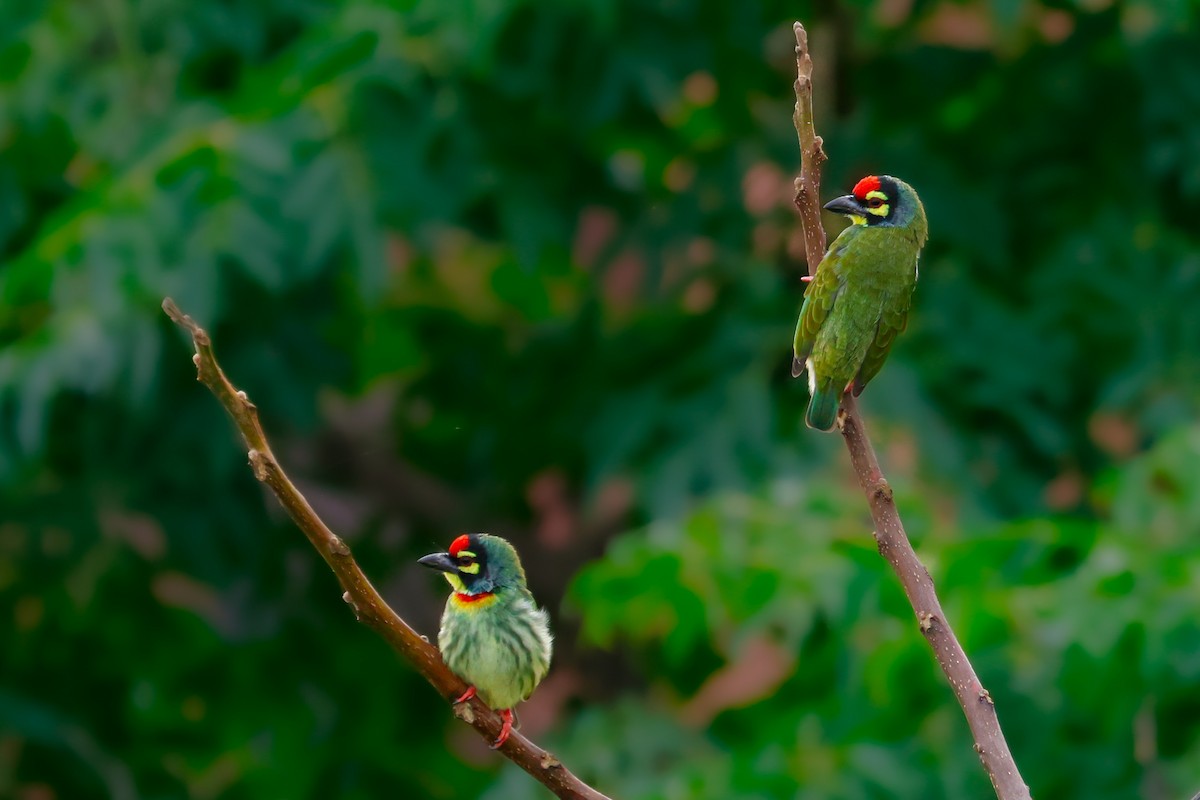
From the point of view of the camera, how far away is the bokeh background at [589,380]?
5355 millimetres

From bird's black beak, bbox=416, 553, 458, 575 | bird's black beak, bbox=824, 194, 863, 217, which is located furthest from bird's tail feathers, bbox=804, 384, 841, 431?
bird's black beak, bbox=416, 553, 458, 575

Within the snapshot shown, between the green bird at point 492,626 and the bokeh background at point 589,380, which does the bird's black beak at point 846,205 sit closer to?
the green bird at point 492,626

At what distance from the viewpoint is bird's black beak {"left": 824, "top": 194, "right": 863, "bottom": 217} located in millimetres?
3191

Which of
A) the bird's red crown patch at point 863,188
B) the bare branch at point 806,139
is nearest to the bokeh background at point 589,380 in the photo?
the bird's red crown patch at point 863,188

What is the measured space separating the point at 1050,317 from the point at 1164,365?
0.54m

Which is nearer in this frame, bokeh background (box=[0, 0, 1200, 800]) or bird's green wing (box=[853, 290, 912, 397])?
bird's green wing (box=[853, 290, 912, 397])

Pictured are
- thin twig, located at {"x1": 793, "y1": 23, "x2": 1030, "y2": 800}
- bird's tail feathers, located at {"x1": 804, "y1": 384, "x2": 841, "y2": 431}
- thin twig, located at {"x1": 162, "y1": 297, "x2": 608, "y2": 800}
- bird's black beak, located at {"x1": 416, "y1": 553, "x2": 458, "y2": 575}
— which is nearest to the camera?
thin twig, located at {"x1": 162, "y1": 297, "x2": 608, "y2": 800}

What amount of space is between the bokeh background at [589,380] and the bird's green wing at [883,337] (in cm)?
170

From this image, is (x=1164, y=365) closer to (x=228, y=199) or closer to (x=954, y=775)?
(x=954, y=775)

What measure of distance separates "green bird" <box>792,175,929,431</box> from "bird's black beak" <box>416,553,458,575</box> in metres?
0.75

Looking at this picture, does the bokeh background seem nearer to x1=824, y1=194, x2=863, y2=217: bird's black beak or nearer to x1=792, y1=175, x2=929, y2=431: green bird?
x1=792, y1=175, x2=929, y2=431: green bird

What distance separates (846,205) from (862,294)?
0.23m

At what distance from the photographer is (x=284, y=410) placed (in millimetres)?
7246

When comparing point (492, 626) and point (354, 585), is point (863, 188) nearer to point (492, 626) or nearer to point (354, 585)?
point (492, 626)
